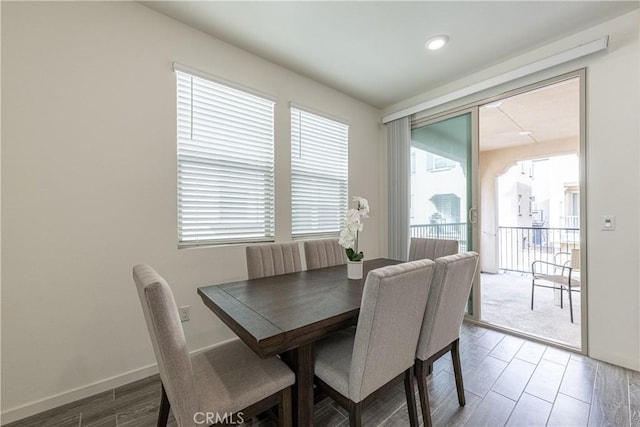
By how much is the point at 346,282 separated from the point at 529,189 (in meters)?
6.61

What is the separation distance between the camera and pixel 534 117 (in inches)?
154

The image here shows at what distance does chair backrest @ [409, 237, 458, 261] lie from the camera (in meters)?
2.33

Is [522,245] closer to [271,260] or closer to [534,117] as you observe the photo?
[534,117]

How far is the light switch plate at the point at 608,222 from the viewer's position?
2.09 meters

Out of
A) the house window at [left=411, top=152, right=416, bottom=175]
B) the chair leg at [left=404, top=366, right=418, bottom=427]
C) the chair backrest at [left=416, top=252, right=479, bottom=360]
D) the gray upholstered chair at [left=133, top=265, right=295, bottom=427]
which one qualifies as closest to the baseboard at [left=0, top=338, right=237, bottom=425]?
the gray upholstered chair at [left=133, top=265, right=295, bottom=427]

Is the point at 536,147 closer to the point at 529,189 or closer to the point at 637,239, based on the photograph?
the point at 529,189

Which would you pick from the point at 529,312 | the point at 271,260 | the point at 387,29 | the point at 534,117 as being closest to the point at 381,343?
the point at 271,260

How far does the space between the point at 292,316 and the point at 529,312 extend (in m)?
3.49

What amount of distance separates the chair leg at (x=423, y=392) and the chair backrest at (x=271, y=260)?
45.9 inches

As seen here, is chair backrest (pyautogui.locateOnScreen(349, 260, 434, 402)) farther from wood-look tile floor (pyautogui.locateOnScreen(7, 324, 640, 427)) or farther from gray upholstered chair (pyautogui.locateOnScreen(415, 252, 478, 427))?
wood-look tile floor (pyautogui.locateOnScreen(7, 324, 640, 427))

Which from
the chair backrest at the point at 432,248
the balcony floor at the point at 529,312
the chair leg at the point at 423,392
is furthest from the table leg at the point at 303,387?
the balcony floor at the point at 529,312

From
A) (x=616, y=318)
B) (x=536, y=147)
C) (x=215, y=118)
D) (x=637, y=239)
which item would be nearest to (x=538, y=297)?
(x=616, y=318)

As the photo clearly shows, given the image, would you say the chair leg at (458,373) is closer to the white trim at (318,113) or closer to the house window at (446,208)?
the house window at (446,208)

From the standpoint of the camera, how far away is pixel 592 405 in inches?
63.4
